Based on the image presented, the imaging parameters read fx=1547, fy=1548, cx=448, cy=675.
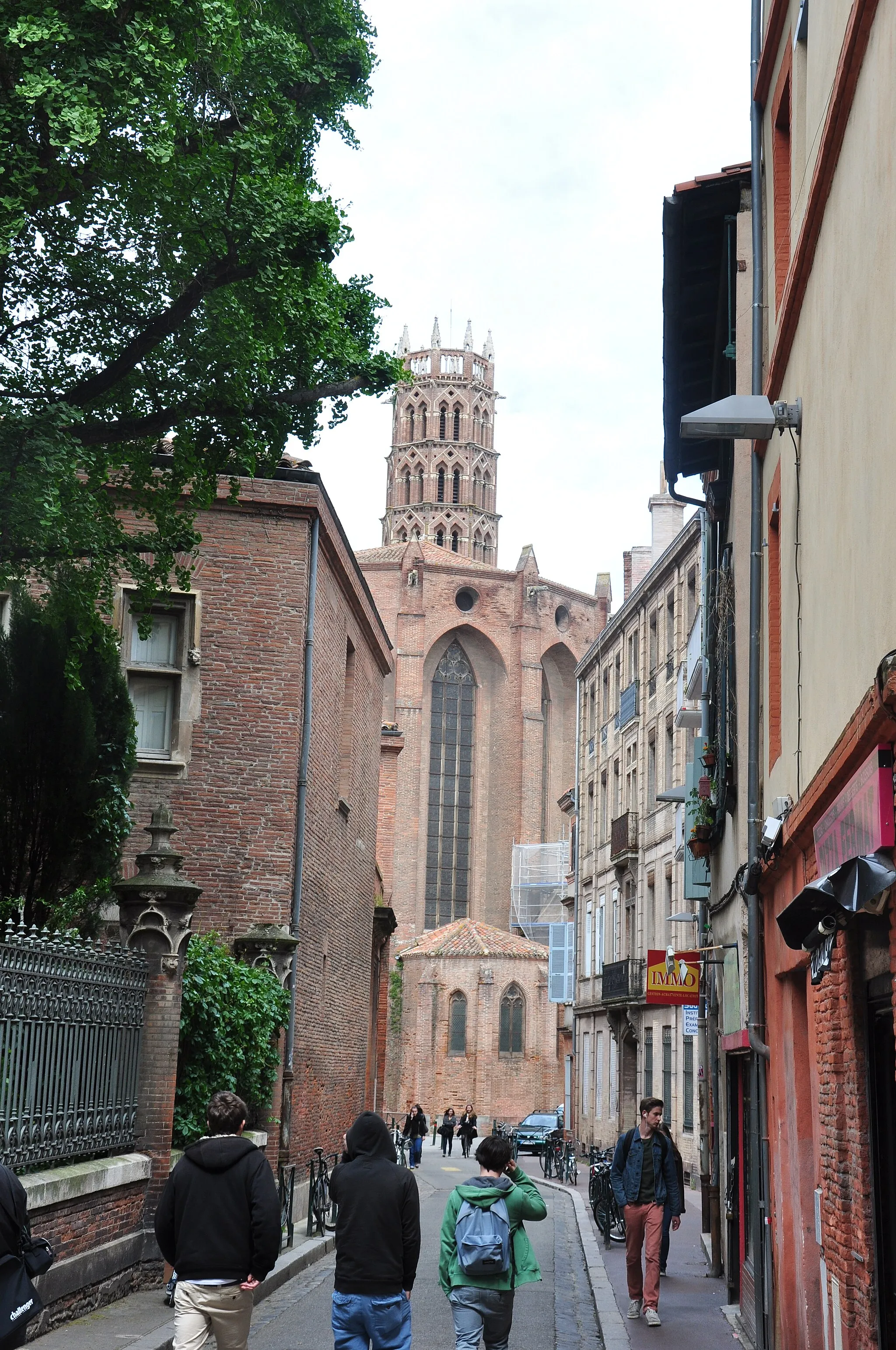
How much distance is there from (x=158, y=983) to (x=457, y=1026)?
50965 mm

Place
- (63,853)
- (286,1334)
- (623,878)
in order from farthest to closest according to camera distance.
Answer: (623,878), (63,853), (286,1334)

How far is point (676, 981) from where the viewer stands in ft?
58.5

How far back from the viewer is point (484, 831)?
72.9 meters

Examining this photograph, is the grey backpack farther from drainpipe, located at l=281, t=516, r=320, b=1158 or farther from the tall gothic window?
the tall gothic window

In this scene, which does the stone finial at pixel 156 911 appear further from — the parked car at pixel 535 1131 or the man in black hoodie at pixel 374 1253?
the parked car at pixel 535 1131

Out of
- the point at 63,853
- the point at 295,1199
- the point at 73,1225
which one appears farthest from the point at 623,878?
the point at 73,1225

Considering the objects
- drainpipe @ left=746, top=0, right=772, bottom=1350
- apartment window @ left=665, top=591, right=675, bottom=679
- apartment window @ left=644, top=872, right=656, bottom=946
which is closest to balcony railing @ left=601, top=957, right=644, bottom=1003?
apartment window @ left=644, top=872, right=656, bottom=946

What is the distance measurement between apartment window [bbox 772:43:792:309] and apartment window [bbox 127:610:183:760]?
356 inches

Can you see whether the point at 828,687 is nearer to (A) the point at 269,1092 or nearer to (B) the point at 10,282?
(B) the point at 10,282

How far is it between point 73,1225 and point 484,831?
62.9m

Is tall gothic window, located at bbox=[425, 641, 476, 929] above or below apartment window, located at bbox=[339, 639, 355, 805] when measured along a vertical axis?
above

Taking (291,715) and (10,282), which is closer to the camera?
(10,282)

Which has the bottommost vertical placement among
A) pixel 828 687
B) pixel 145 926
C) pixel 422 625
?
pixel 145 926

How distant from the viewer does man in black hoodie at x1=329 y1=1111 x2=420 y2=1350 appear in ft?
22.9
